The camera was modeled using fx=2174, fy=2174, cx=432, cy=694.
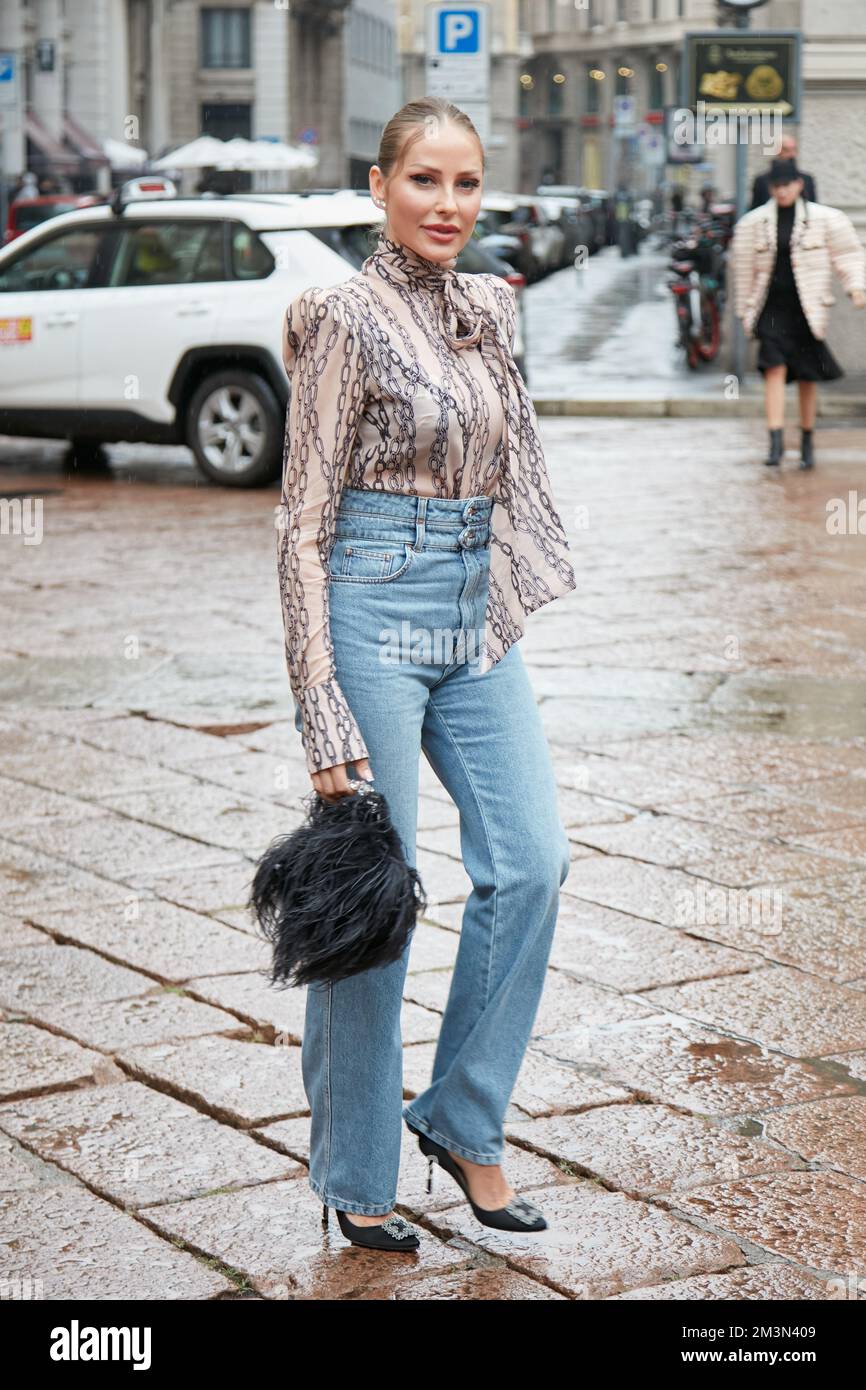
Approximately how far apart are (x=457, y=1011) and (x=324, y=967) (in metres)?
0.29

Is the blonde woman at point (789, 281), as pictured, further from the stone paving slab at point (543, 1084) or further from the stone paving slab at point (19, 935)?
the stone paving slab at point (543, 1084)

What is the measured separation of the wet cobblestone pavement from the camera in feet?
10.6

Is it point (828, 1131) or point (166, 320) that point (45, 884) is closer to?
point (828, 1131)

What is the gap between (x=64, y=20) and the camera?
57875 mm

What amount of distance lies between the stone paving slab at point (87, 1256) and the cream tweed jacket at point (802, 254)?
9755 mm

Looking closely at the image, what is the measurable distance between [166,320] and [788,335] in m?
3.59

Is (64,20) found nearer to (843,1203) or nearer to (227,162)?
(227,162)

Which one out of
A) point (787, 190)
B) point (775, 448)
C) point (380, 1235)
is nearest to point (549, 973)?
point (380, 1235)

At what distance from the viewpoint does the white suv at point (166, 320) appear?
12336mm

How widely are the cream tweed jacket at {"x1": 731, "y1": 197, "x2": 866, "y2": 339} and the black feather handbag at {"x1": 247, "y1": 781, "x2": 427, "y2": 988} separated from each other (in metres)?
9.73

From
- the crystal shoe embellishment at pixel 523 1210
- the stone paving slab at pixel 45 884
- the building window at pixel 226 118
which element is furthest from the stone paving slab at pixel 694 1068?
the building window at pixel 226 118

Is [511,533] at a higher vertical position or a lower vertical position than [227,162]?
lower
